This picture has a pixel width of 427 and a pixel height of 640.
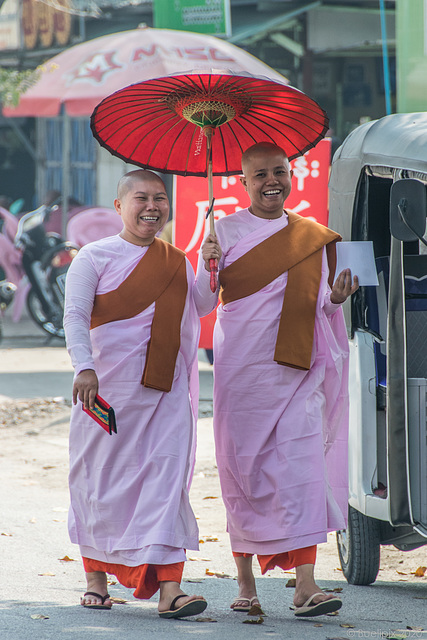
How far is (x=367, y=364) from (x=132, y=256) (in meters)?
1.17

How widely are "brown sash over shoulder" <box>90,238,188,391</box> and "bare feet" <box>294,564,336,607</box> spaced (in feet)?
2.87

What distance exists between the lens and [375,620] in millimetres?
3807

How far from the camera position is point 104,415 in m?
3.67

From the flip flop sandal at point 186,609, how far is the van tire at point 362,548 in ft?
3.34

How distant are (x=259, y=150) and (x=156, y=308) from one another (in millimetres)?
780

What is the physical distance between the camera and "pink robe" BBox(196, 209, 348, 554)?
3.83m

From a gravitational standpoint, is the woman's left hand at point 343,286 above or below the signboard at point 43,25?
below

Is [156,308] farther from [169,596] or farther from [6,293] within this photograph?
[6,293]

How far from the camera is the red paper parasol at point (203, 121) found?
153 inches

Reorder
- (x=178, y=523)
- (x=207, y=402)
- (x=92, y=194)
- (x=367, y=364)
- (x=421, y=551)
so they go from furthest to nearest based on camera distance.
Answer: (x=92, y=194) → (x=207, y=402) → (x=421, y=551) → (x=367, y=364) → (x=178, y=523)

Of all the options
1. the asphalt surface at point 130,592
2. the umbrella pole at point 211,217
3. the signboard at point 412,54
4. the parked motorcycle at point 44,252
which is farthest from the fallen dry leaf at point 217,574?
the parked motorcycle at point 44,252

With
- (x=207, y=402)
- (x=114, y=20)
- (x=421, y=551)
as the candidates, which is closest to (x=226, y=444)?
(x=421, y=551)

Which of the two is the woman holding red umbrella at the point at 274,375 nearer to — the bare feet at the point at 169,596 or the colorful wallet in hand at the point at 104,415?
the bare feet at the point at 169,596

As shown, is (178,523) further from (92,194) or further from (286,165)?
(92,194)
